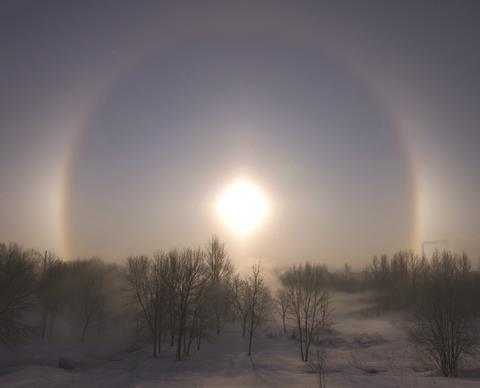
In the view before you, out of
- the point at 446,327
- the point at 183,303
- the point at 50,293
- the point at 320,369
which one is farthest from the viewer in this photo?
the point at 50,293

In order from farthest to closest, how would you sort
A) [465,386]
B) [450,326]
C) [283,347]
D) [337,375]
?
[283,347]
[450,326]
[337,375]
[465,386]

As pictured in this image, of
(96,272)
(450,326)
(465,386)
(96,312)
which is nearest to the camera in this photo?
(465,386)

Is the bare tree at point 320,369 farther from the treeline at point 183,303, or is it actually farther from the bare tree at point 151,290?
the bare tree at point 151,290

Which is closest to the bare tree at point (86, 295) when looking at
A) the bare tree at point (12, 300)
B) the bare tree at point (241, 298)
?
the bare tree at point (12, 300)

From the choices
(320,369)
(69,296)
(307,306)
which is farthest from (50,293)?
(320,369)

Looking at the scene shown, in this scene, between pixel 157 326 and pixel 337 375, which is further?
pixel 157 326

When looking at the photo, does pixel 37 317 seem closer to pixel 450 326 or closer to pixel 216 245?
pixel 216 245

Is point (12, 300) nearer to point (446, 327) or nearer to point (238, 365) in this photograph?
point (238, 365)

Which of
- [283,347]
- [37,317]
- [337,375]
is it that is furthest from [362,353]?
[37,317]

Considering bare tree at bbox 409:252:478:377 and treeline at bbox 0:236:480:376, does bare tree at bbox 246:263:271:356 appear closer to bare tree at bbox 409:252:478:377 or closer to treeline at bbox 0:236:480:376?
treeline at bbox 0:236:480:376
